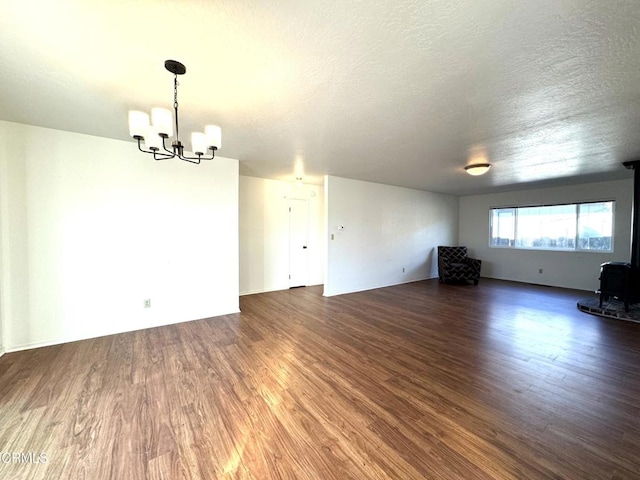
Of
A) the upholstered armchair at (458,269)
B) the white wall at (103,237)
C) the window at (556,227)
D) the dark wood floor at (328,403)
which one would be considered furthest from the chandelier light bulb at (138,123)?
the window at (556,227)

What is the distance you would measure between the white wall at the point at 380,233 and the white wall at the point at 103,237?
221 centimetres

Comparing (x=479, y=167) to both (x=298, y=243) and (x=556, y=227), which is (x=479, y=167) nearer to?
(x=298, y=243)

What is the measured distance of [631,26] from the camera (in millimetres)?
1336

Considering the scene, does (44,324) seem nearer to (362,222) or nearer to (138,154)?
(138,154)

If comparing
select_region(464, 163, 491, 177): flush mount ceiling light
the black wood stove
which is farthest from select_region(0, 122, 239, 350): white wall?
the black wood stove

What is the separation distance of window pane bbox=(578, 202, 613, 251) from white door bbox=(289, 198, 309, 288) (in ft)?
21.6

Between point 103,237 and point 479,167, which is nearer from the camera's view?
point 103,237

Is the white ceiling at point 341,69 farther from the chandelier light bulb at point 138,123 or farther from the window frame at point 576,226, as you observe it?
the window frame at point 576,226

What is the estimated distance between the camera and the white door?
5.88 meters

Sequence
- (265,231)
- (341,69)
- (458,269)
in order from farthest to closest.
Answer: (458,269) < (265,231) < (341,69)

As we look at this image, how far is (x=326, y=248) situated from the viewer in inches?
201

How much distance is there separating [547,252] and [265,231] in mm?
7162

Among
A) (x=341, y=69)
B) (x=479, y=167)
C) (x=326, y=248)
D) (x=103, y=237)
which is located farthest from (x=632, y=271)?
(x=103, y=237)

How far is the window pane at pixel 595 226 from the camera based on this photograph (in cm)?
548
